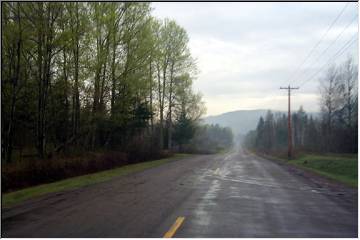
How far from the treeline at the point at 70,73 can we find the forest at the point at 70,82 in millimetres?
62

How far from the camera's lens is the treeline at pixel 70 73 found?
24.7m

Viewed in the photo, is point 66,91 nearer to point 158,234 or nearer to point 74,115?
point 74,115

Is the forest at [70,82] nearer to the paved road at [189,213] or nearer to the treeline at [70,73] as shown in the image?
the treeline at [70,73]

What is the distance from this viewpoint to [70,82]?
103 ft

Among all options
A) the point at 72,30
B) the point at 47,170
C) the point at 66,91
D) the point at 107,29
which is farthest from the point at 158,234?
the point at 107,29

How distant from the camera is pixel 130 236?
8742mm

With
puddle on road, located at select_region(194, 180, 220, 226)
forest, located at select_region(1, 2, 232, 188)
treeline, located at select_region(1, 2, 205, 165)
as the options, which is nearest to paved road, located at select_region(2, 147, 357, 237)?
puddle on road, located at select_region(194, 180, 220, 226)

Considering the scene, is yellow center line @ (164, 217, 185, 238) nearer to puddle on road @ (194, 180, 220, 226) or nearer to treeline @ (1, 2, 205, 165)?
puddle on road @ (194, 180, 220, 226)

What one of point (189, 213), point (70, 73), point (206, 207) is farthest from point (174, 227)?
point (70, 73)

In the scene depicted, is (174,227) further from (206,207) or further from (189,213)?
(206,207)

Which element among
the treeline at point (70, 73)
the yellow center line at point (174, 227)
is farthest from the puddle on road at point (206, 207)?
the treeline at point (70, 73)

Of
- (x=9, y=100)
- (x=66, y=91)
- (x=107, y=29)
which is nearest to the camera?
(x=9, y=100)

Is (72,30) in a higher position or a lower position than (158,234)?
higher

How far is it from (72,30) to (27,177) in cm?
1047
